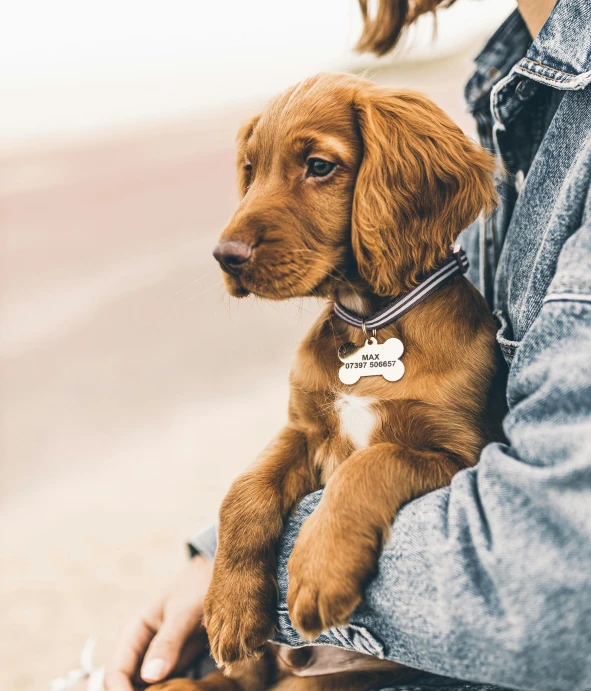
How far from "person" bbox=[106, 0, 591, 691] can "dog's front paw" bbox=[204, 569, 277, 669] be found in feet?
0.09

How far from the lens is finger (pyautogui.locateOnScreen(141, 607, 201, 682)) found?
1246 mm

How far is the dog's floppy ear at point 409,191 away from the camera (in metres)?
1.18

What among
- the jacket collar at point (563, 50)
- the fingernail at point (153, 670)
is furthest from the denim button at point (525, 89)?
the fingernail at point (153, 670)

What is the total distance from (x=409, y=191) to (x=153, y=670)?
101 centimetres

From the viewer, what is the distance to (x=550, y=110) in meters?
1.34

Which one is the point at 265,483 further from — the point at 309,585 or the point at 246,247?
the point at 246,247

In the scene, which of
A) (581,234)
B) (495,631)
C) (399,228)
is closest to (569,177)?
(581,234)

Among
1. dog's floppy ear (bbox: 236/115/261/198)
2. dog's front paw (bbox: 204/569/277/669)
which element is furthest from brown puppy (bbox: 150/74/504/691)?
dog's floppy ear (bbox: 236/115/261/198)

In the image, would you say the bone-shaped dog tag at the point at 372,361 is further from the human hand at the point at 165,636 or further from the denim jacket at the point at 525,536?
the human hand at the point at 165,636

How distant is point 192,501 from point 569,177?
2608 millimetres

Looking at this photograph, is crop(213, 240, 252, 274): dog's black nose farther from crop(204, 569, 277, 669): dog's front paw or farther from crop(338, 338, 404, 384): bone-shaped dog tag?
crop(204, 569, 277, 669): dog's front paw

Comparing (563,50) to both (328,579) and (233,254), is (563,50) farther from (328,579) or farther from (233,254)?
(328,579)

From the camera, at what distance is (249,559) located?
108 cm

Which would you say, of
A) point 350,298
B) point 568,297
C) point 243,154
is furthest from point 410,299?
point 243,154
